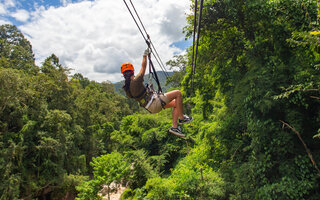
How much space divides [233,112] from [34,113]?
1503 cm

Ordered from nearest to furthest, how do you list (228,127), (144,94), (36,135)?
(144,94)
(228,127)
(36,135)

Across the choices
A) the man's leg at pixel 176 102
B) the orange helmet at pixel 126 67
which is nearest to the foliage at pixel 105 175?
the man's leg at pixel 176 102

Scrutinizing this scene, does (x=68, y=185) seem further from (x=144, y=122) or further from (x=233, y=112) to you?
(x=233, y=112)

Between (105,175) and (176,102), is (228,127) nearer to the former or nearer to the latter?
(176,102)

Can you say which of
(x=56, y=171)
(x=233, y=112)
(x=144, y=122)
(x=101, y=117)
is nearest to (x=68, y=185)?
(x=56, y=171)

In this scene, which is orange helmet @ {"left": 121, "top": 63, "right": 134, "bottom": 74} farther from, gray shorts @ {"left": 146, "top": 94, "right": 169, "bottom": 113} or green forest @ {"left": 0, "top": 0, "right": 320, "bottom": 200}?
green forest @ {"left": 0, "top": 0, "right": 320, "bottom": 200}

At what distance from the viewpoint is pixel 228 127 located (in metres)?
7.52

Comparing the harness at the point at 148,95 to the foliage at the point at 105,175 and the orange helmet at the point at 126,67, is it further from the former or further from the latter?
the foliage at the point at 105,175

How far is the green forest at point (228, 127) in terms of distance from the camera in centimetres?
498

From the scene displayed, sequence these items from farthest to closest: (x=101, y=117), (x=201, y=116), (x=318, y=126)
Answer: (x=101, y=117) < (x=201, y=116) < (x=318, y=126)

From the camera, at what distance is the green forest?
4977 millimetres

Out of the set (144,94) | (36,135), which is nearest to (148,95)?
(144,94)

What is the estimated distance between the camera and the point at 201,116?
12.0m

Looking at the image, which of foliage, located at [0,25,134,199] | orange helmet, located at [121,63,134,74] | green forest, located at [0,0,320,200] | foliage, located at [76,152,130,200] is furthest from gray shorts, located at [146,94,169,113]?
foliage, located at [0,25,134,199]
